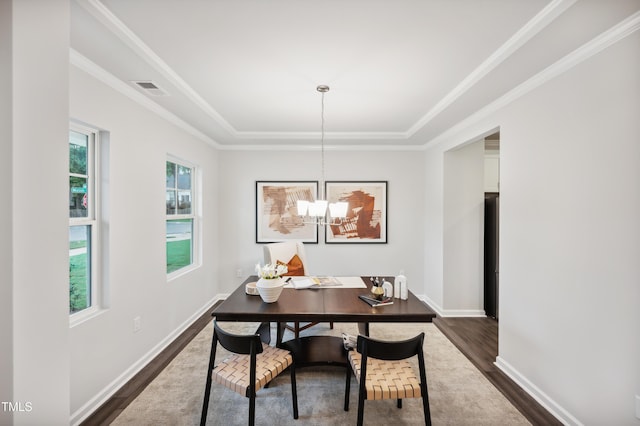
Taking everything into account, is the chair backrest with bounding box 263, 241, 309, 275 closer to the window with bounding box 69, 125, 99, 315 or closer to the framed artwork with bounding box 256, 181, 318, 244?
the framed artwork with bounding box 256, 181, 318, 244

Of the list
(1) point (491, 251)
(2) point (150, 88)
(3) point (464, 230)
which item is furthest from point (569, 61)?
(2) point (150, 88)

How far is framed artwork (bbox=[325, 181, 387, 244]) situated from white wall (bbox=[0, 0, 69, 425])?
3814mm

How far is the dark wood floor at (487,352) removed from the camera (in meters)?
2.25

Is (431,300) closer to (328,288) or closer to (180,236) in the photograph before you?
(328,288)

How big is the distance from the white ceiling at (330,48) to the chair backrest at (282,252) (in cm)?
167

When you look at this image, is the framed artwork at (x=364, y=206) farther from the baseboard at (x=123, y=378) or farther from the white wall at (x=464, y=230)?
the baseboard at (x=123, y=378)

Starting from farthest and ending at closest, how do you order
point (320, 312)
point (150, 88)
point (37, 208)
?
point (150, 88) < point (320, 312) < point (37, 208)

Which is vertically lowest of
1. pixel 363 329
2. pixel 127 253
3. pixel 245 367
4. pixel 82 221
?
pixel 363 329

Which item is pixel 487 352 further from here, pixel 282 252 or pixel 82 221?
pixel 82 221

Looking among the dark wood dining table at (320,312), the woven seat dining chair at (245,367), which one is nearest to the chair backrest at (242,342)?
the woven seat dining chair at (245,367)

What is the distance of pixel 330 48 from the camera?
2.10 meters

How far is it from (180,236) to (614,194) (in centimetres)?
406

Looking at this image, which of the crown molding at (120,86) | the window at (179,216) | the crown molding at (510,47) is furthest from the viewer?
A: the window at (179,216)

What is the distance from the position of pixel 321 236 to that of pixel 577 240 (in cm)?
335
